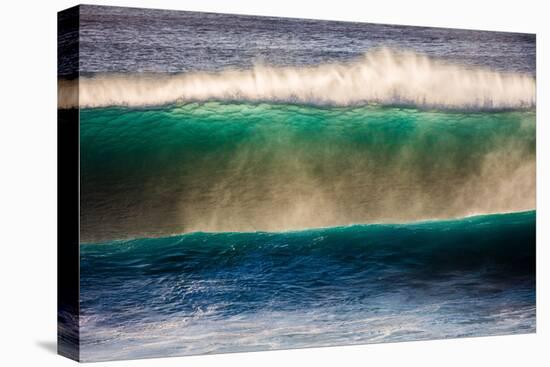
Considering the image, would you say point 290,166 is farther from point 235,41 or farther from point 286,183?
point 235,41

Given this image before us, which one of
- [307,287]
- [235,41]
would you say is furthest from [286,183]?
[235,41]

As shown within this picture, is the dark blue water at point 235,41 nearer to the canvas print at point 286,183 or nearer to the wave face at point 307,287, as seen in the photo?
the canvas print at point 286,183

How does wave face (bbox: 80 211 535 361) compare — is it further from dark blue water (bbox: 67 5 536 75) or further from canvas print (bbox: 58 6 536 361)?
dark blue water (bbox: 67 5 536 75)

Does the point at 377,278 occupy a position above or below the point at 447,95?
below

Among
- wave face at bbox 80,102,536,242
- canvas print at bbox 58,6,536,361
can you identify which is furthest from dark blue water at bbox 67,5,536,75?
wave face at bbox 80,102,536,242

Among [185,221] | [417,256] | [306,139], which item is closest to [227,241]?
[185,221]

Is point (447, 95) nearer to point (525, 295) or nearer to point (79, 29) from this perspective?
point (525, 295)
